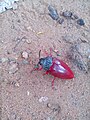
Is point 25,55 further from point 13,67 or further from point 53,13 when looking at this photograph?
point 53,13

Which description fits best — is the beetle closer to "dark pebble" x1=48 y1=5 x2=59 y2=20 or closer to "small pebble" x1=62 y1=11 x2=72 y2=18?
"dark pebble" x1=48 y1=5 x2=59 y2=20

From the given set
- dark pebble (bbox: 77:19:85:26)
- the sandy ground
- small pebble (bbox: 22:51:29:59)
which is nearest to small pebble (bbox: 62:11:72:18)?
the sandy ground

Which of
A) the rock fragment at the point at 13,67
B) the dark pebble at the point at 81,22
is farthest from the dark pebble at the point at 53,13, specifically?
the rock fragment at the point at 13,67

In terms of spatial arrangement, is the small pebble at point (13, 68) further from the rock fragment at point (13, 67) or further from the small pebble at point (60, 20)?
the small pebble at point (60, 20)

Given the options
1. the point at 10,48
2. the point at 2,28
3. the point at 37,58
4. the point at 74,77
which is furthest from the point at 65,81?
the point at 2,28

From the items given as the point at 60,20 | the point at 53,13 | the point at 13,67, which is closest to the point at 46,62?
the point at 13,67

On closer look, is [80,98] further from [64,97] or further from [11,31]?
[11,31]
